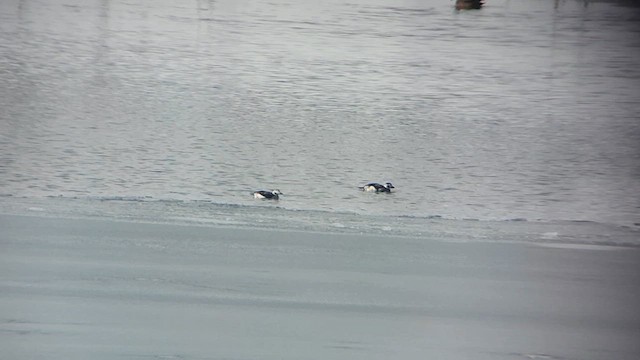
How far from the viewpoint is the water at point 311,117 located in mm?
6555

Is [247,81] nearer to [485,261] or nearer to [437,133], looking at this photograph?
[437,133]

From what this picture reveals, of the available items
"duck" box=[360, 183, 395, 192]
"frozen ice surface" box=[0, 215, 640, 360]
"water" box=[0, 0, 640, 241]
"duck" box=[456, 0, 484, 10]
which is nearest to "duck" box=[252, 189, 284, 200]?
"water" box=[0, 0, 640, 241]

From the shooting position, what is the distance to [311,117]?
902 centimetres

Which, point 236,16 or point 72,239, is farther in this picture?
point 236,16

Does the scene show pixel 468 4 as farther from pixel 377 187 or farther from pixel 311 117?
pixel 377 187

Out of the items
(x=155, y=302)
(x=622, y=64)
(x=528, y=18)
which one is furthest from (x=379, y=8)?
(x=155, y=302)

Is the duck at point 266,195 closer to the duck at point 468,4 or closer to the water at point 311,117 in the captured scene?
the water at point 311,117

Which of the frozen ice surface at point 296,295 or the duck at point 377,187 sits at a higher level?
the frozen ice surface at point 296,295

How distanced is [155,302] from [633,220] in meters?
3.31

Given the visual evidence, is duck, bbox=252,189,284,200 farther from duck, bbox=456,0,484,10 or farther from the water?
duck, bbox=456,0,484,10

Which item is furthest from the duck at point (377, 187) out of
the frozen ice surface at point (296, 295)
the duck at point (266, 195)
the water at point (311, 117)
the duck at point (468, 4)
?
the duck at point (468, 4)

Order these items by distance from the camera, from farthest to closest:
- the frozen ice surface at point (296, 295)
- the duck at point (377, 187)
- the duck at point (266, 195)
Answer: the duck at point (377, 187) → the duck at point (266, 195) → the frozen ice surface at point (296, 295)

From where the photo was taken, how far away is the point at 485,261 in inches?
208

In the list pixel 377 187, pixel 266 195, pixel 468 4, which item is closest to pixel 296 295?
pixel 266 195
